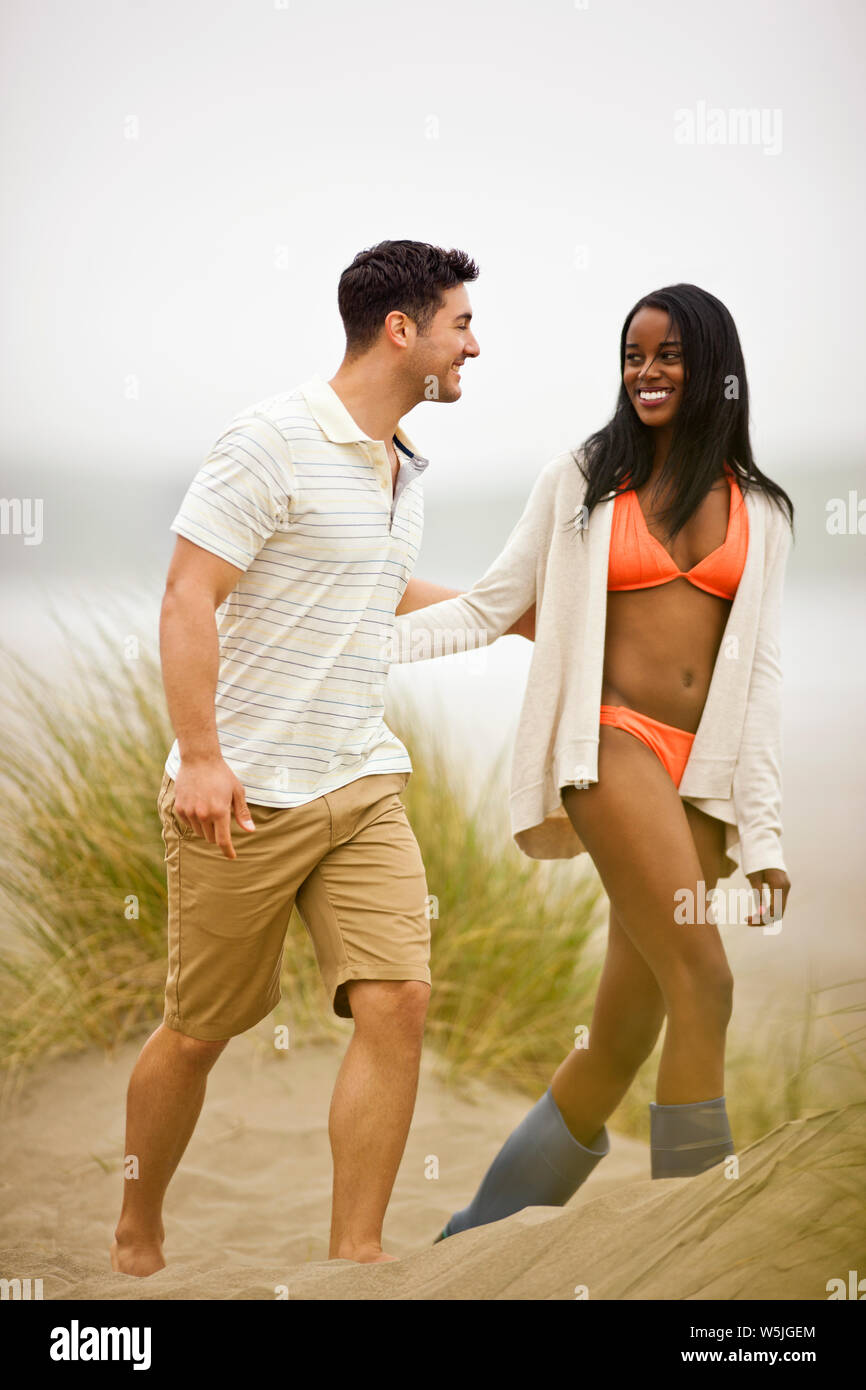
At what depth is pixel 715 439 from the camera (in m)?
2.48

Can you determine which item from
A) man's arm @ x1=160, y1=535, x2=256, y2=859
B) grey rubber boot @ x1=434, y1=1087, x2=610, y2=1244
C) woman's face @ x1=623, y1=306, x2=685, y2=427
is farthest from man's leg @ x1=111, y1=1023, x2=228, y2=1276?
woman's face @ x1=623, y1=306, x2=685, y2=427

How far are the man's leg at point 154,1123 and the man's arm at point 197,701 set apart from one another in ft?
1.57

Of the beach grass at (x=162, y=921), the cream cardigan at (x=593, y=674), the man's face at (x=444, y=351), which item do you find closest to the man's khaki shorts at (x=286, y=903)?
the cream cardigan at (x=593, y=674)

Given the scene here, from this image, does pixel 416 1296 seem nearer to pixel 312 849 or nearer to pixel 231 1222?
pixel 312 849

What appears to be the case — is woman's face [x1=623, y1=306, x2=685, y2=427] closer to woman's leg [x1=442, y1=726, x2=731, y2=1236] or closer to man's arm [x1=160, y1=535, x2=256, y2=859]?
woman's leg [x1=442, y1=726, x2=731, y2=1236]

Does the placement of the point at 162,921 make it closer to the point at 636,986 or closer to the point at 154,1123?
the point at 154,1123

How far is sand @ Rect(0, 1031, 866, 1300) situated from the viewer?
88.7 inches

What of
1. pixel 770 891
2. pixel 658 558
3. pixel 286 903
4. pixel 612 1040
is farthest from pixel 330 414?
pixel 612 1040

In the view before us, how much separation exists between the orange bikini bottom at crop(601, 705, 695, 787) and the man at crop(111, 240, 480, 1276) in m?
Answer: 0.42

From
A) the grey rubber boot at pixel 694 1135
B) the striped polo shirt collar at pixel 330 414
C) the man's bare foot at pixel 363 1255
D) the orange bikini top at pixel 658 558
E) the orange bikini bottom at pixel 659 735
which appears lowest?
the man's bare foot at pixel 363 1255

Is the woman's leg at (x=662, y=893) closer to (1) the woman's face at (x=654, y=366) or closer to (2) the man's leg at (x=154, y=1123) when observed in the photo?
(1) the woman's face at (x=654, y=366)

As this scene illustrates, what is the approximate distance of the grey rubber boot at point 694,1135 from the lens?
2.34 metres
